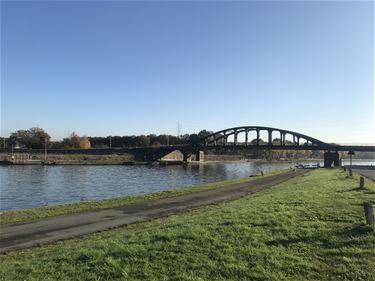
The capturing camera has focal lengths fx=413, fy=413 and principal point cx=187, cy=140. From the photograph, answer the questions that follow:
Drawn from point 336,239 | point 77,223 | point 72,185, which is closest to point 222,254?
point 336,239

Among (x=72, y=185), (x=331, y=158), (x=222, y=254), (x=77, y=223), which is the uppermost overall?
(x=331, y=158)

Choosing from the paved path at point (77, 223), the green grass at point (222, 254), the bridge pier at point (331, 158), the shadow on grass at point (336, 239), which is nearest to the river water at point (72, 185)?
the paved path at point (77, 223)

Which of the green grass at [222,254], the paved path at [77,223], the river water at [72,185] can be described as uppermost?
the green grass at [222,254]

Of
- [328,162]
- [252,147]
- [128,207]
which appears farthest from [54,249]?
[252,147]

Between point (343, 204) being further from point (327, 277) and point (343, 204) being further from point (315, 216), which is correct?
point (327, 277)

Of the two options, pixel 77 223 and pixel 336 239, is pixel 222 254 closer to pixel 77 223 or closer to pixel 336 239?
pixel 336 239

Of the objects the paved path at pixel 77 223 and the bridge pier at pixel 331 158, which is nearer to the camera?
the paved path at pixel 77 223

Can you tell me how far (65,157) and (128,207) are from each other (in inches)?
5506

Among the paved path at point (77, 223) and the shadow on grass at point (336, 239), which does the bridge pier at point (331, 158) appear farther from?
the shadow on grass at point (336, 239)

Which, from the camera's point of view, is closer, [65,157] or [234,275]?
[234,275]

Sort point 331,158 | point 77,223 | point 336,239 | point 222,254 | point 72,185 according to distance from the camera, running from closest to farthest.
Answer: point 222,254 → point 336,239 → point 77,223 → point 72,185 → point 331,158

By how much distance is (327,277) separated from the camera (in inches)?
314

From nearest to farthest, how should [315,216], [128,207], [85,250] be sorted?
[85,250]
[315,216]
[128,207]

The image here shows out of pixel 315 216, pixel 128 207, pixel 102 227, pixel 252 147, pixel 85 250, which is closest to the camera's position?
pixel 85 250
